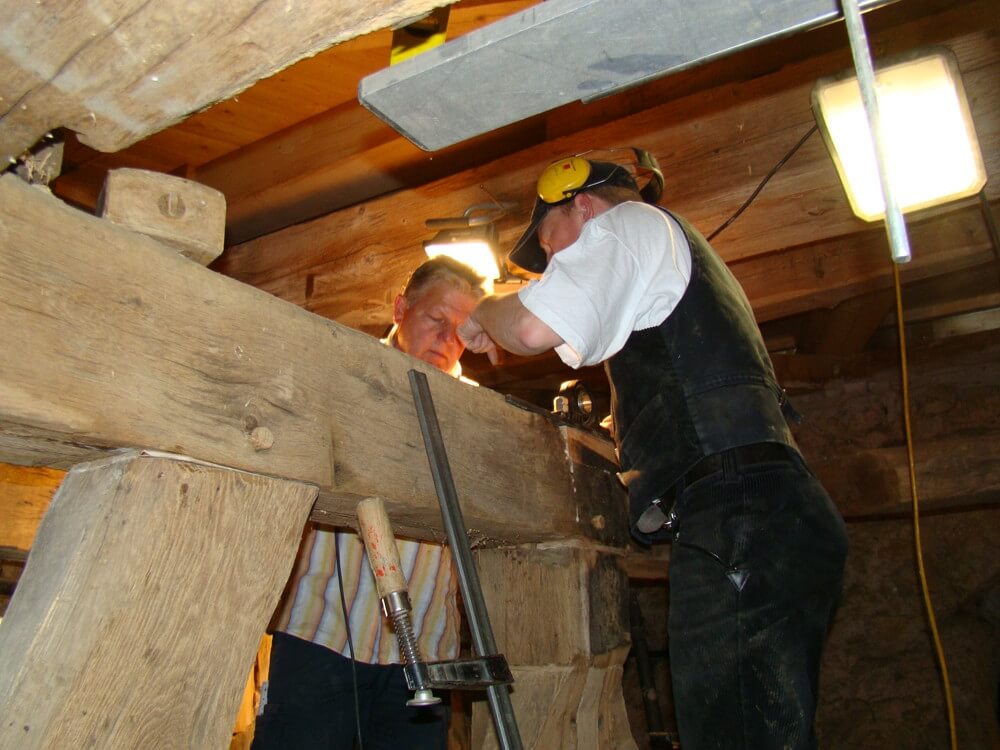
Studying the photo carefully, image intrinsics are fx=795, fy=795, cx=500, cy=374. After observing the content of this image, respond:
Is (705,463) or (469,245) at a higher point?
(469,245)

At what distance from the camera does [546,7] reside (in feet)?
3.16

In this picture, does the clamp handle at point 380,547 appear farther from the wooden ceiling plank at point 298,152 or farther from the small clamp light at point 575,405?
the wooden ceiling plank at point 298,152

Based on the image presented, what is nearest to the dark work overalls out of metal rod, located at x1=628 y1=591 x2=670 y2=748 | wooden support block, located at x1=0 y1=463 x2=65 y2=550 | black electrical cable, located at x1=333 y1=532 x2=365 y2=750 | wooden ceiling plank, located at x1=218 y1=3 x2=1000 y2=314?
wooden ceiling plank, located at x1=218 y1=3 x2=1000 y2=314

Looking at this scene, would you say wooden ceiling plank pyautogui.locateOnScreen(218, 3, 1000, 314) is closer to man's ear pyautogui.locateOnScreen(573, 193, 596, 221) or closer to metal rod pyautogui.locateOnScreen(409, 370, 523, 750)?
man's ear pyautogui.locateOnScreen(573, 193, 596, 221)

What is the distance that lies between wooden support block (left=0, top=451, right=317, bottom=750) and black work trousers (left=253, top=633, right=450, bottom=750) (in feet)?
3.56

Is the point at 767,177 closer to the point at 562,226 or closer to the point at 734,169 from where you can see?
the point at 734,169

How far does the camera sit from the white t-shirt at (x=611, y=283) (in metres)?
1.61

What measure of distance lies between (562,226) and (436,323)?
0.76 m

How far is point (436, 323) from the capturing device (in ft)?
9.09

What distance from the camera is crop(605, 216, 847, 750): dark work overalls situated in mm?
1529

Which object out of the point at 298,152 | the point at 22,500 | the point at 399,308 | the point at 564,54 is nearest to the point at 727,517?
the point at 564,54

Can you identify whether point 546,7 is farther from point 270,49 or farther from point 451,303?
point 451,303

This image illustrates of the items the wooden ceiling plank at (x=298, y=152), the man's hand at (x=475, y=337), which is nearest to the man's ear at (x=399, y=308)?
the wooden ceiling plank at (x=298, y=152)

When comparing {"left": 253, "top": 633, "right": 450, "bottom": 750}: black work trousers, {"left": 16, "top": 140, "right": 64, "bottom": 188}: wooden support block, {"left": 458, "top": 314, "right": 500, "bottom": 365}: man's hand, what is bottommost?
{"left": 253, "top": 633, "right": 450, "bottom": 750}: black work trousers
